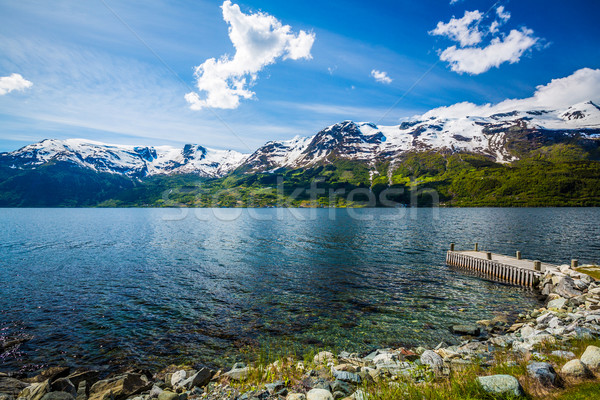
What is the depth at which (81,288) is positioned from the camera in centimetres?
3478

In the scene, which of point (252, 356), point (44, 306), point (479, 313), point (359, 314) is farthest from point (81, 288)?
point (479, 313)

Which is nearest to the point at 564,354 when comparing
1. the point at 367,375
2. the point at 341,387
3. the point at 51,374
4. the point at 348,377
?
the point at 367,375

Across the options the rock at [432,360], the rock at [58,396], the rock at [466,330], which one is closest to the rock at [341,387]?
the rock at [432,360]

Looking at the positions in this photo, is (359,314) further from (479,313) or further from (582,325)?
(582,325)

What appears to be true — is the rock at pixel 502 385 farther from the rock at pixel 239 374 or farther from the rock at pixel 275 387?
the rock at pixel 239 374

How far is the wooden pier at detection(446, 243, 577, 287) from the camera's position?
3603 centimetres

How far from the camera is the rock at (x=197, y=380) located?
1570cm

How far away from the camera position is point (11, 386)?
615 inches

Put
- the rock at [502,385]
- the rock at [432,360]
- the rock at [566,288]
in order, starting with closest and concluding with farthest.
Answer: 1. the rock at [502,385]
2. the rock at [432,360]
3. the rock at [566,288]

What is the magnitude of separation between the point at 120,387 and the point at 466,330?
24362 millimetres

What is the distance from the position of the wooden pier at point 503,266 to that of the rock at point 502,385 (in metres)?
34.7

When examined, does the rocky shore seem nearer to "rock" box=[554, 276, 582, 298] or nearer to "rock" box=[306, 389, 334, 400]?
"rock" box=[306, 389, 334, 400]

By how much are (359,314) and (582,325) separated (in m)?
15.8

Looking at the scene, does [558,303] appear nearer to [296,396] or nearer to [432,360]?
[432,360]
